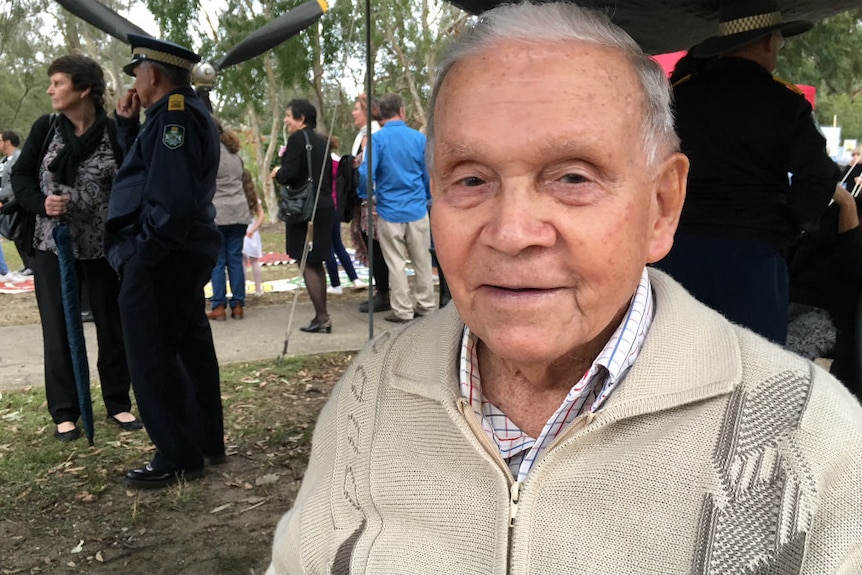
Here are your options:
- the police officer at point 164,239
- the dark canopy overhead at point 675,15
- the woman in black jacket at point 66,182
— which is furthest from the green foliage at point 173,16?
the dark canopy overhead at point 675,15

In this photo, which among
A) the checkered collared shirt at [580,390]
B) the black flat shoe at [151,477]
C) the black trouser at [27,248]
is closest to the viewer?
the checkered collared shirt at [580,390]

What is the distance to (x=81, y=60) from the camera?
13.2 feet

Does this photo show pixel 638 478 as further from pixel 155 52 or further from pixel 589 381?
pixel 155 52

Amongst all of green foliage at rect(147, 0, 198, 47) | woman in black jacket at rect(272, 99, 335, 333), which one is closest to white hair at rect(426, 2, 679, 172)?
woman in black jacket at rect(272, 99, 335, 333)

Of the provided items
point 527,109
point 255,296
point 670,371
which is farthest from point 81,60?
point 255,296

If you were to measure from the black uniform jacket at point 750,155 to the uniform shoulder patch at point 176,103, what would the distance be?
217 cm

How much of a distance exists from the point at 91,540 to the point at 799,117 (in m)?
3.45

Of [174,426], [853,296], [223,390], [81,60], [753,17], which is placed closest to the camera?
[753,17]

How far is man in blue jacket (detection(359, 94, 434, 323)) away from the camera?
6602 mm

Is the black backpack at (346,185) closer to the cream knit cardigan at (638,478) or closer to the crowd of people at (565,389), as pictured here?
the crowd of people at (565,389)

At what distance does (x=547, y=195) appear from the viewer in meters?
1.18

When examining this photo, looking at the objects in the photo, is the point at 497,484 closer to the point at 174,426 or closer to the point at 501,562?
the point at 501,562

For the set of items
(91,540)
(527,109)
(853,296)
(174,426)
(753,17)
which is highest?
(753,17)

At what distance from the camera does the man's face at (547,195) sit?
1.17 meters
